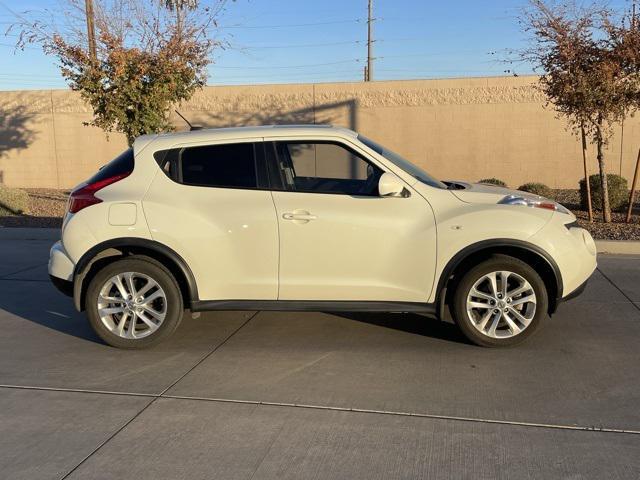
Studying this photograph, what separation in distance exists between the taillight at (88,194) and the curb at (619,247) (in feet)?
24.6

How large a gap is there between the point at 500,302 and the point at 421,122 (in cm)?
1369

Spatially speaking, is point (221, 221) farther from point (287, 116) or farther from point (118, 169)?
point (287, 116)

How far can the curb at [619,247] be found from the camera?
9516mm

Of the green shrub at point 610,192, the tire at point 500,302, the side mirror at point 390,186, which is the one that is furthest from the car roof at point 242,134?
the green shrub at point 610,192

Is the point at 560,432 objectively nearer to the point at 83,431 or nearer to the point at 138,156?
the point at 83,431

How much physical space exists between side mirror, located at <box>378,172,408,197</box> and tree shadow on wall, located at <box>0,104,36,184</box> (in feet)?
61.6

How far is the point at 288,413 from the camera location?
13.2ft

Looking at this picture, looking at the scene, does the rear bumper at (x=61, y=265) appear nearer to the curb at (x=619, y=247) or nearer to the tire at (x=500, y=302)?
the tire at (x=500, y=302)

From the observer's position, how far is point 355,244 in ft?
16.5

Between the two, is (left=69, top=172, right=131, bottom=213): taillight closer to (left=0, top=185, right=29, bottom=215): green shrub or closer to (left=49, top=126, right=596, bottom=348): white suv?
(left=49, top=126, right=596, bottom=348): white suv

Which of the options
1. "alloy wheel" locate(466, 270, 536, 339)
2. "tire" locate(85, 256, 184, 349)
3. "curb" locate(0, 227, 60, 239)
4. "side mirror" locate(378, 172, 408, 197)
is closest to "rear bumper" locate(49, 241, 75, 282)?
"tire" locate(85, 256, 184, 349)

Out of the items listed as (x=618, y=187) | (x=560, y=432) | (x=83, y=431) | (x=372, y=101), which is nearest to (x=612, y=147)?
(x=618, y=187)

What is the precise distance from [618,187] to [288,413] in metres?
11.6

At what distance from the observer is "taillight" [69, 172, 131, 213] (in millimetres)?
5203
